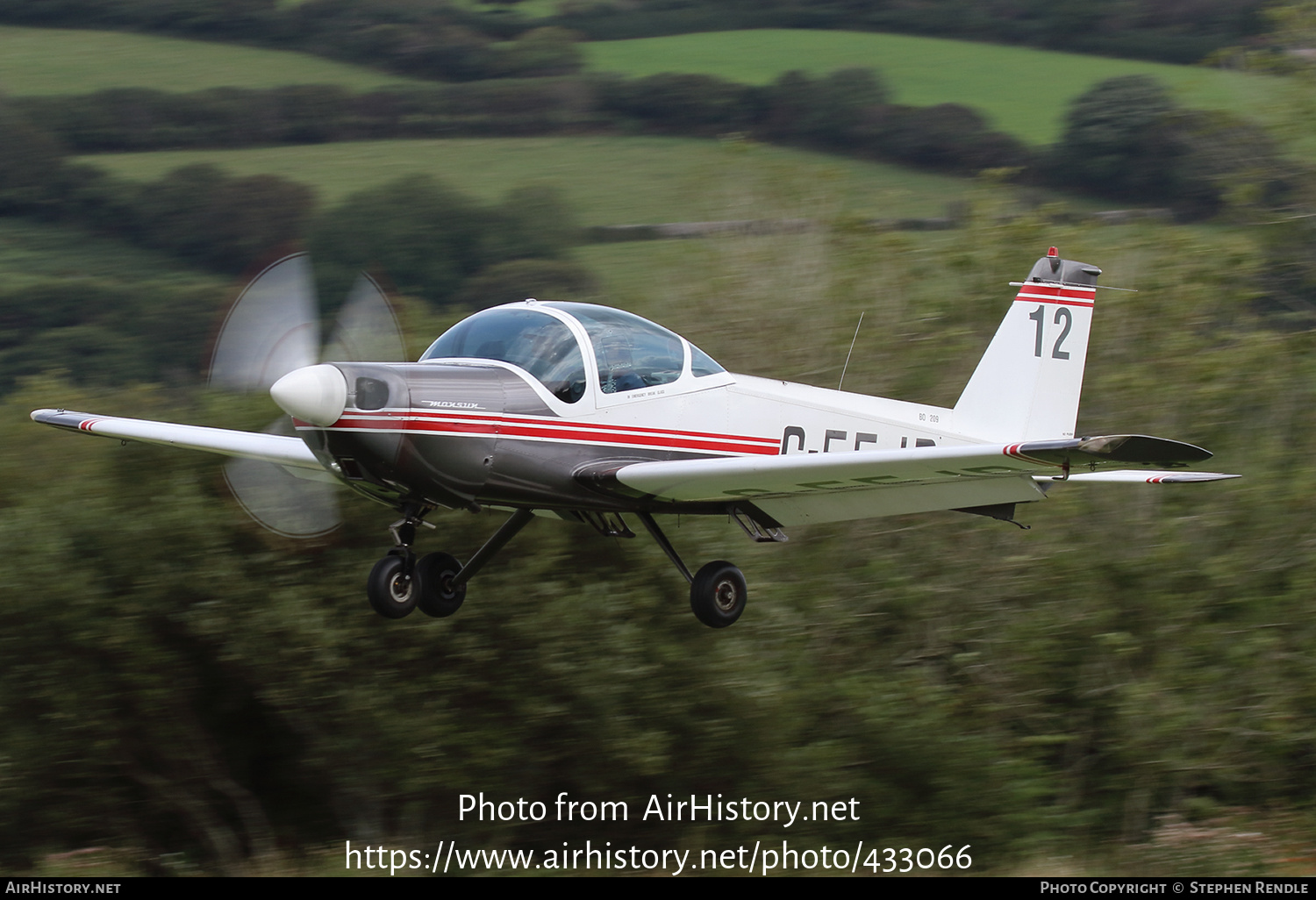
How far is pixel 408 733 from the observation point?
59.0 ft

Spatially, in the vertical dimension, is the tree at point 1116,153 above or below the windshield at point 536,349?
above

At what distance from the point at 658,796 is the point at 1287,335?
13.6m

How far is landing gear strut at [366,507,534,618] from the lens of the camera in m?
8.59

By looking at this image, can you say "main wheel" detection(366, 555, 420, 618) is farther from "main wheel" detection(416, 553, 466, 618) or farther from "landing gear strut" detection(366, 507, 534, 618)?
"main wheel" detection(416, 553, 466, 618)

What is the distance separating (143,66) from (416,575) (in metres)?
47.3

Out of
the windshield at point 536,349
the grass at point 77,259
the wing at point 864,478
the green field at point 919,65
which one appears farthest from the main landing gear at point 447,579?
the grass at point 77,259

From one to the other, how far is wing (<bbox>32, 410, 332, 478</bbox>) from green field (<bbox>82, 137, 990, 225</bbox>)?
13.9m

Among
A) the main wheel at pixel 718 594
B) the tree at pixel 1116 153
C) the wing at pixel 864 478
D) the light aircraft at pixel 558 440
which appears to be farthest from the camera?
the tree at pixel 1116 153

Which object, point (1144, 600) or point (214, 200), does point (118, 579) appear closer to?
point (1144, 600)

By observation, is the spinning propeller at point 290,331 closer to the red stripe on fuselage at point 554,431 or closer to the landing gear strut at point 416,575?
the red stripe on fuselage at point 554,431

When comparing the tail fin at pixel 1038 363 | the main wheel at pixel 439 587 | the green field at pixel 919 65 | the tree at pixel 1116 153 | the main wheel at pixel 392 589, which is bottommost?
the main wheel at pixel 392 589

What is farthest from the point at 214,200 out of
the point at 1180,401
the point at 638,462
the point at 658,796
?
the point at 638,462

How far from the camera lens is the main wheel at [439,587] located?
368 inches

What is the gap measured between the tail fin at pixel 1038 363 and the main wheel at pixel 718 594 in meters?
2.76
